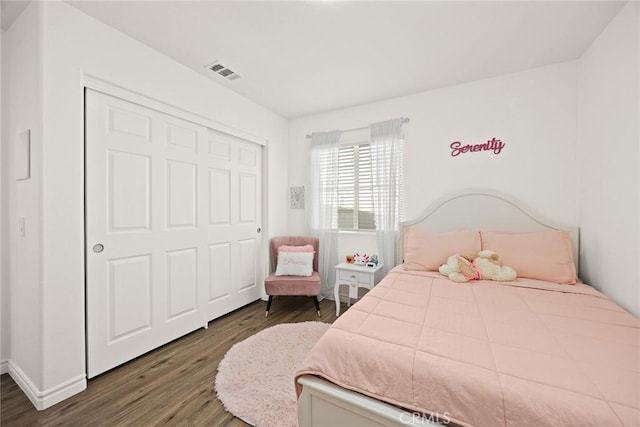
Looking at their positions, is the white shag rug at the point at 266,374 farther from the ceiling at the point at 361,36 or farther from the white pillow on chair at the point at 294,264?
the ceiling at the point at 361,36

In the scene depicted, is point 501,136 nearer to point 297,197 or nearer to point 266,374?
point 297,197

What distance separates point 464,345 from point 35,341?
2529mm

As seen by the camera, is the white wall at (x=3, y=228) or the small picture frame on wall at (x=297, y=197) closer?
the white wall at (x=3, y=228)

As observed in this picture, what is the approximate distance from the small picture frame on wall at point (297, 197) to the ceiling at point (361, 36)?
144cm

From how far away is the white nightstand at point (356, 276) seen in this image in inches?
110

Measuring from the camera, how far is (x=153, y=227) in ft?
7.20

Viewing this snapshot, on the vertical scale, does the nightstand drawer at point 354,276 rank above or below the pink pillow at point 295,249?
below

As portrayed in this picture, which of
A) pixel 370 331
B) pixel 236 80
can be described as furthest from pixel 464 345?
pixel 236 80

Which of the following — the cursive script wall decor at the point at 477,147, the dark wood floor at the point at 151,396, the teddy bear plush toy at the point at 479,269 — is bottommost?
the dark wood floor at the point at 151,396

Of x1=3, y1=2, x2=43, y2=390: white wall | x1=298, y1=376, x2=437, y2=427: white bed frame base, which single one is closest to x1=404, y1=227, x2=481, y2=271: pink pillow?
x1=298, y1=376, x2=437, y2=427: white bed frame base

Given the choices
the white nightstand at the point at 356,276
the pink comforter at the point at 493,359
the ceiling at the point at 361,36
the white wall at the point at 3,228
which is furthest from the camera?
the white nightstand at the point at 356,276

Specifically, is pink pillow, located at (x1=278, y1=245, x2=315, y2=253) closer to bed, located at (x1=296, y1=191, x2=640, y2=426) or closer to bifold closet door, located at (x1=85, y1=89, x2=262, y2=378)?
bifold closet door, located at (x1=85, y1=89, x2=262, y2=378)

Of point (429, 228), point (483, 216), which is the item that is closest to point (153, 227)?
point (429, 228)

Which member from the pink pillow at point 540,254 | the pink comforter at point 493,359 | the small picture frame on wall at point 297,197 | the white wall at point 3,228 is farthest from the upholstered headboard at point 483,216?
the white wall at point 3,228
